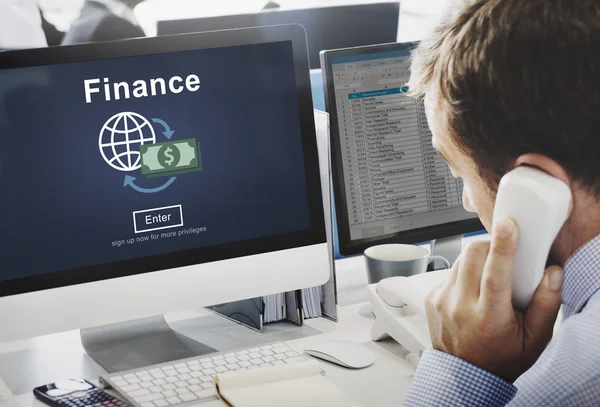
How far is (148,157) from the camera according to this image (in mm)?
1281

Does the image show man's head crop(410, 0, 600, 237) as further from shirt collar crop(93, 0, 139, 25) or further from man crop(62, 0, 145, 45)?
shirt collar crop(93, 0, 139, 25)

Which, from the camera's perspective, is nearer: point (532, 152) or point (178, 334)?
point (532, 152)

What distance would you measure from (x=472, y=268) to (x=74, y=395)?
2.07 feet

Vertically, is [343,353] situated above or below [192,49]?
below

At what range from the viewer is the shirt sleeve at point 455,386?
0.96 metres

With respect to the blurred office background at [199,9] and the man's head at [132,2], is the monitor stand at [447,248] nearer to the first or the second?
the blurred office background at [199,9]

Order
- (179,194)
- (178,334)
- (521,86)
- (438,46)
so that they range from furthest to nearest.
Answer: (178,334), (179,194), (438,46), (521,86)

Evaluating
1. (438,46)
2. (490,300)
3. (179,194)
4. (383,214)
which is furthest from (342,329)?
(438,46)

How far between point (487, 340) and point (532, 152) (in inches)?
9.7

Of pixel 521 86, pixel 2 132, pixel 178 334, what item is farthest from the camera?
pixel 178 334

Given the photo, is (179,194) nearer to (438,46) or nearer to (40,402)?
(40,402)

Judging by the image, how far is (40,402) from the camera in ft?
3.93

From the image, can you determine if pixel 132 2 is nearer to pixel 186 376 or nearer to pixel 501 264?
pixel 186 376

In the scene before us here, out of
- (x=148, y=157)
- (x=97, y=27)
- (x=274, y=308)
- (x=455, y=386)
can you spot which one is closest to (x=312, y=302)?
(x=274, y=308)
